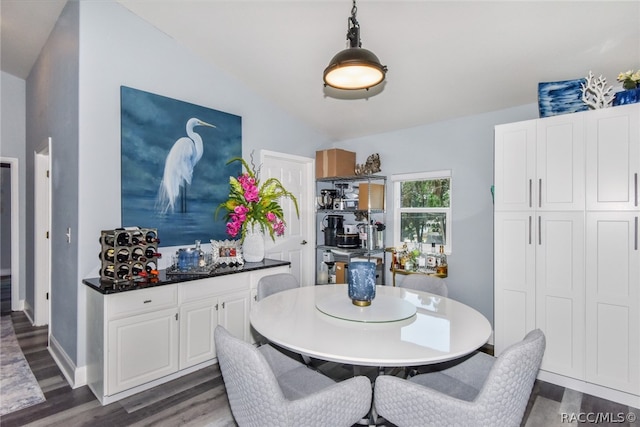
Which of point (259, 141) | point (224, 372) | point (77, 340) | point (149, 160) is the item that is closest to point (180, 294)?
point (77, 340)

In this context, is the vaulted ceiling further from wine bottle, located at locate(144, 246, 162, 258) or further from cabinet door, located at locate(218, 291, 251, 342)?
cabinet door, located at locate(218, 291, 251, 342)

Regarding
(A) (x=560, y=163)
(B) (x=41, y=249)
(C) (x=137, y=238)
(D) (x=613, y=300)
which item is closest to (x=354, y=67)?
(A) (x=560, y=163)

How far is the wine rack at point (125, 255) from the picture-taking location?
231 centimetres

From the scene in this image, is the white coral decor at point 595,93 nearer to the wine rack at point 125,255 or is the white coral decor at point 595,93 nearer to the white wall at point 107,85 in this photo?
the white wall at point 107,85

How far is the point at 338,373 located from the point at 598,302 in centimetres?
201

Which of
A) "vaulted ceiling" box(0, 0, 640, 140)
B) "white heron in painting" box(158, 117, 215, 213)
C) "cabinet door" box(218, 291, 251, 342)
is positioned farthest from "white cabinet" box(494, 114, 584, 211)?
"white heron in painting" box(158, 117, 215, 213)

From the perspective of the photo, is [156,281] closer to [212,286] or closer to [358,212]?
[212,286]

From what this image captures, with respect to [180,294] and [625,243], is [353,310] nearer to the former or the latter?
[180,294]

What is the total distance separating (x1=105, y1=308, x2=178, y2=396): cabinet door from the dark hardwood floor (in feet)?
0.45

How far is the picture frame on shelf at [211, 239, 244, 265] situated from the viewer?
3000 millimetres

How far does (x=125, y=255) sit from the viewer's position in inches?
92.1

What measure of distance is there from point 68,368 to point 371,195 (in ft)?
11.0

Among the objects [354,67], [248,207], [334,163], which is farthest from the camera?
[334,163]

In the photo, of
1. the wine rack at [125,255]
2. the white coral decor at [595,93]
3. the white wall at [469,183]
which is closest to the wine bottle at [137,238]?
the wine rack at [125,255]
